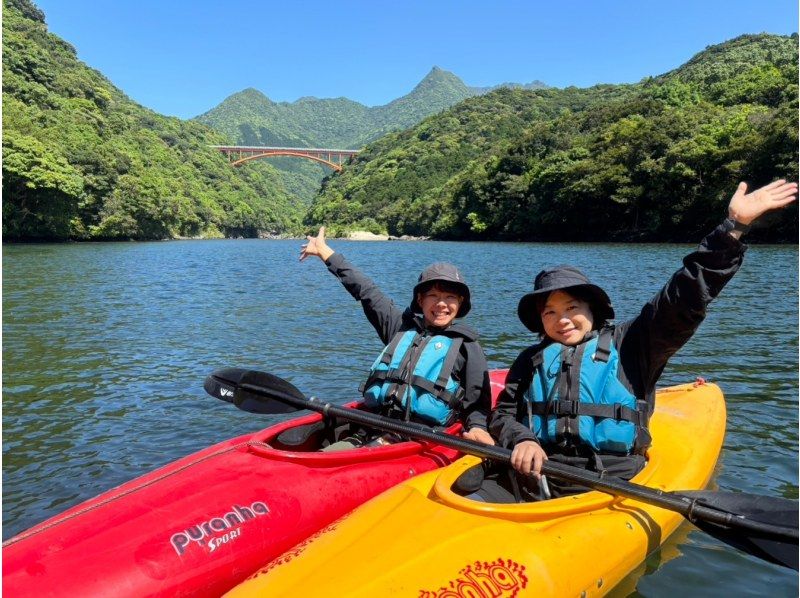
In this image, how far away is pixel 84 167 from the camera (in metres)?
49.0

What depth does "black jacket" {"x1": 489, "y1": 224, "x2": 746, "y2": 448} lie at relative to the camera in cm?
273

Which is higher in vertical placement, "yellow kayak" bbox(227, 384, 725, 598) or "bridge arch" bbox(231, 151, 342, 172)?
"bridge arch" bbox(231, 151, 342, 172)

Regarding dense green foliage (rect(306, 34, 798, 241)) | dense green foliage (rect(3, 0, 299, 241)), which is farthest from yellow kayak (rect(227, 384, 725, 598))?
dense green foliage (rect(3, 0, 299, 241))

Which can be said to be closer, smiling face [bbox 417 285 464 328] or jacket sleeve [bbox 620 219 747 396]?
jacket sleeve [bbox 620 219 747 396]

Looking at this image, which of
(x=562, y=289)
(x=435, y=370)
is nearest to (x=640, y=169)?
(x=435, y=370)

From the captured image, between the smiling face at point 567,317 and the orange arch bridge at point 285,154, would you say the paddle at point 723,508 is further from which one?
the orange arch bridge at point 285,154

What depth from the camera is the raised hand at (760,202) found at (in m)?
2.57

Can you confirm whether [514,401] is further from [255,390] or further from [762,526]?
[255,390]

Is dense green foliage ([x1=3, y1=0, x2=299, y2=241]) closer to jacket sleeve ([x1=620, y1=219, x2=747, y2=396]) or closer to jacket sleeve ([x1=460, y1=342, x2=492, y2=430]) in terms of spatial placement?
jacket sleeve ([x1=460, y1=342, x2=492, y2=430])

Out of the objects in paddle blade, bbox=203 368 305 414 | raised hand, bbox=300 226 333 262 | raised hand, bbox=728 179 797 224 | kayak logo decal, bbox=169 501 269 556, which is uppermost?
raised hand, bbox=728 179 797 224

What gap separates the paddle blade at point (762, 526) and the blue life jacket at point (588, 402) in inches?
17.0

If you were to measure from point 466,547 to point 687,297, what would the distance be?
1436 millimetres

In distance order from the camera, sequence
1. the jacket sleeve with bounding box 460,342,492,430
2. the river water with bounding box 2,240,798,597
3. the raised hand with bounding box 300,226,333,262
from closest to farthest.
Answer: the jacket sleeve with bounding box 460,342,492,430, the river water with bounding box 2,240,798,597, the raised hand with bounding box 300,226,333,262

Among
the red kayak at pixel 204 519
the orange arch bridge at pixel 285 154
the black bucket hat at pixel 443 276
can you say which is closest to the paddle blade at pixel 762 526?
the red kayak at pixel 204 519
